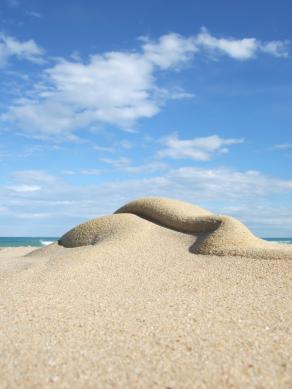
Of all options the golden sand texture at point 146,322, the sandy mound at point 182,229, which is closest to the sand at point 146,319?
the golden sand texture at point 146,322

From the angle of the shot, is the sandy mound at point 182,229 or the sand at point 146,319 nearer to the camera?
the sand at point 146,319

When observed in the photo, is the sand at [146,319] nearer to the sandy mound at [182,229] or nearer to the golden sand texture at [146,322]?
the golden sand texture at [146,322]

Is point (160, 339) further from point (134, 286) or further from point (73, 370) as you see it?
point (134, 286)

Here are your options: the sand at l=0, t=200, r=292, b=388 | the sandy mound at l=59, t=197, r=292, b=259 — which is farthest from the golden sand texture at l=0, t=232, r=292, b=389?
the sandy mound at l=59, t=197, r=292, b=259

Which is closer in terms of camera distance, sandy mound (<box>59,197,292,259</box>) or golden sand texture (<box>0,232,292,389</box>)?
golden sand texture (<box>0,232,292,389</box>)

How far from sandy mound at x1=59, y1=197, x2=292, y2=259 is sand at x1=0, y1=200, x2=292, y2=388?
18 cm

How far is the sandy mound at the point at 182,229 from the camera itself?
8.66 m

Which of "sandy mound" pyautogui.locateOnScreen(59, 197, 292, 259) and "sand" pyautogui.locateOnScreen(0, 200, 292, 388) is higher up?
"sandy mound" pyautogui.locateOnScreen(59, 197, 292, 259)

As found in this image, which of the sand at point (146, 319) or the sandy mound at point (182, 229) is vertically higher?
the sandy mound at point (182, 229)

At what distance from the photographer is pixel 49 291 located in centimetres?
653

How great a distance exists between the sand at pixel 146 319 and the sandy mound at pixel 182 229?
0.18 meters

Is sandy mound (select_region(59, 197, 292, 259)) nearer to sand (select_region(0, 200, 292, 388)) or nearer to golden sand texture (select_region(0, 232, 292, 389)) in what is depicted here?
sand (select_region(0, 200, 292, 388))

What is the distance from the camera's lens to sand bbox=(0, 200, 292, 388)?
136 inches

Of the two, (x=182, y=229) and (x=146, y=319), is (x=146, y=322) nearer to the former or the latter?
(x=146, y=319)
